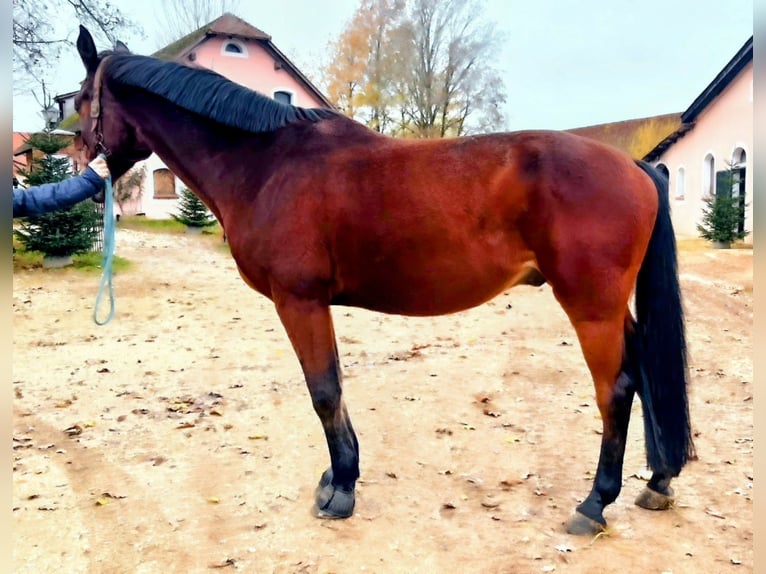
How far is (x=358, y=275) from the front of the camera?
2979mm

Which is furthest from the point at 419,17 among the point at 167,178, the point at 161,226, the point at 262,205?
the point at 262,205

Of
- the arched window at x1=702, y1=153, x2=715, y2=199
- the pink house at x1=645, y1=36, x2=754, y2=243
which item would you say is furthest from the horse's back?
the arched window at x1=702, y1=153, x2=715, y2=199

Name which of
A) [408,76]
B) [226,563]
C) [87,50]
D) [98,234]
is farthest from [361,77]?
[226,563]

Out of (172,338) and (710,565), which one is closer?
(710,565)

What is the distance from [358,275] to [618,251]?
50.2 inches

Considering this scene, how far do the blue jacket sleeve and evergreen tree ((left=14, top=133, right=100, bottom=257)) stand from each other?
9.64 metres

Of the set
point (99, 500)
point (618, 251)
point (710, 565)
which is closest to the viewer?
point (710, 565)

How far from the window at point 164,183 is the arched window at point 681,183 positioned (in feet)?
63.2

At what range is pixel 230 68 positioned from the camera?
21828mm

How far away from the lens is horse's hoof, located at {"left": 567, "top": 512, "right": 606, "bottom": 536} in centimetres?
280

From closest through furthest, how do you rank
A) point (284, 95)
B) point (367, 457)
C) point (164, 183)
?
point (367, 457)
point (164, 183)
point (284, 95)

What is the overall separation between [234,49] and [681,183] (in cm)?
1785

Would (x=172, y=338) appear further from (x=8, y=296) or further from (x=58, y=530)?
(x=8, y=296)

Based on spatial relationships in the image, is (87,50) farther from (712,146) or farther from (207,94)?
(712,146)
